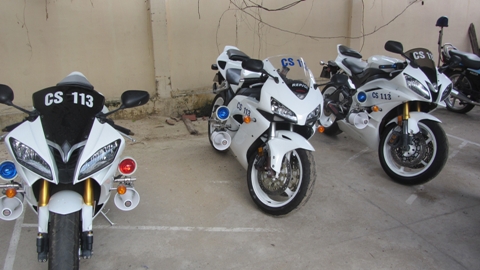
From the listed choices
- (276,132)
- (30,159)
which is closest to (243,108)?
(276,132)

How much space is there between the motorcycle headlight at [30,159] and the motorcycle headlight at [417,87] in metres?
3.44

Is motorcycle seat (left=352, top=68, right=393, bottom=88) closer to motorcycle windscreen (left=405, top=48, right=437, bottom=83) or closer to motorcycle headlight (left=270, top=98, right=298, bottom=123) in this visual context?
motorcycle windscreen (left=405, top=48, right=437, bottom=83)

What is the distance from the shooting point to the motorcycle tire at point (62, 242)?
7.26 ft

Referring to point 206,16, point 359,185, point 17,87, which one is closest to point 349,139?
point 359,185

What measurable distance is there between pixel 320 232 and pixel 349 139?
2670 mm

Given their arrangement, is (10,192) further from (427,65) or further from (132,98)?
(427,65)

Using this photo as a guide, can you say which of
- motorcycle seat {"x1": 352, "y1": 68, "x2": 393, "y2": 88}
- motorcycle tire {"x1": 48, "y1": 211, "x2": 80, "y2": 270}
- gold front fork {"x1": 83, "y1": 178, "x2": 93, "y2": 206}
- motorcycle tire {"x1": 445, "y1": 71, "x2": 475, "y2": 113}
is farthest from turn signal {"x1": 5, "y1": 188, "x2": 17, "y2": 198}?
motorcycle tire {"x1": 445, "y1": 71, "x2": 475, "y2": 113}

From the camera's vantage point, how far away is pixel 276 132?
11.4 feet

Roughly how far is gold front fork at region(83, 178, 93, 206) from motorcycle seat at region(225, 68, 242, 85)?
2293 mm

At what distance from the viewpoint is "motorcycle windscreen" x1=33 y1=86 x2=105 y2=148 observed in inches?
98.0

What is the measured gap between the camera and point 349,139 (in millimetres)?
5734

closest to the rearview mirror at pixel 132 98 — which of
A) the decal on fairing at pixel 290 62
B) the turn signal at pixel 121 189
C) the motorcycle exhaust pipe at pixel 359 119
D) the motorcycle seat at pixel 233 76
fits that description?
the turn signal at pixel 121 189

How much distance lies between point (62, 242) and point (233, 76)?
2.70m

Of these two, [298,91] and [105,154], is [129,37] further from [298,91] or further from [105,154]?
[105,154]
